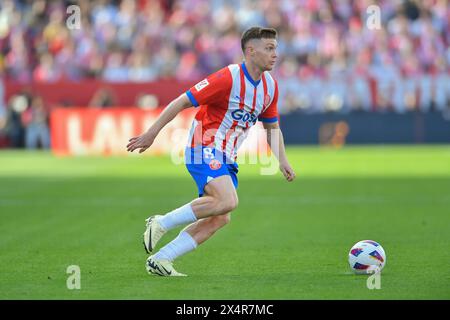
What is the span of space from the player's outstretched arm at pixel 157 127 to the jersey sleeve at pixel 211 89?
69 millimetres

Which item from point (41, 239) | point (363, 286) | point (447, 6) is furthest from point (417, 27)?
point (363, 286)

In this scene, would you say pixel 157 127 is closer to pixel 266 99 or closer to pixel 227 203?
pixel 227 203

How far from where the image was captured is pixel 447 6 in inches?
1289

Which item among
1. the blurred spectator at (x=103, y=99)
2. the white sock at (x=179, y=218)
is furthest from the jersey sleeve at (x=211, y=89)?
the blurred spectator at (x=103, y=99)

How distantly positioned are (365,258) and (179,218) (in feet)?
5.25

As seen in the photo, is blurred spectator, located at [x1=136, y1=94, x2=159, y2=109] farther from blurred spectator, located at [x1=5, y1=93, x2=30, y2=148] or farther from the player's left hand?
the player's left hand

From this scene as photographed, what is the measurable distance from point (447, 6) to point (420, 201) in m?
18.2

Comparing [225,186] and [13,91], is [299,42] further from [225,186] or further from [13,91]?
[225,186]

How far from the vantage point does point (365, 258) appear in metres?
8.95

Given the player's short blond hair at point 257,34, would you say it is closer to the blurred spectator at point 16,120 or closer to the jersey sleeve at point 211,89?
the jersey sleeve at point 211,89

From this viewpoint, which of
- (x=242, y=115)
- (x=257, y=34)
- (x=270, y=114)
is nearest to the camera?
(x=257, y=34)

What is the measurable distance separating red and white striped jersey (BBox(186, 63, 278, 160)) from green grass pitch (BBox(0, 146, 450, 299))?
114 centimetres

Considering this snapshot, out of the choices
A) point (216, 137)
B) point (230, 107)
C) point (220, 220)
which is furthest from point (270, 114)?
point (220, 220)

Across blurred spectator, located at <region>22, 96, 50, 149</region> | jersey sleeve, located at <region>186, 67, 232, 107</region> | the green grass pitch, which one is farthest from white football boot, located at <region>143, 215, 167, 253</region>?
blurred spectator, located at <region>22, 96, 50, 149</region>
